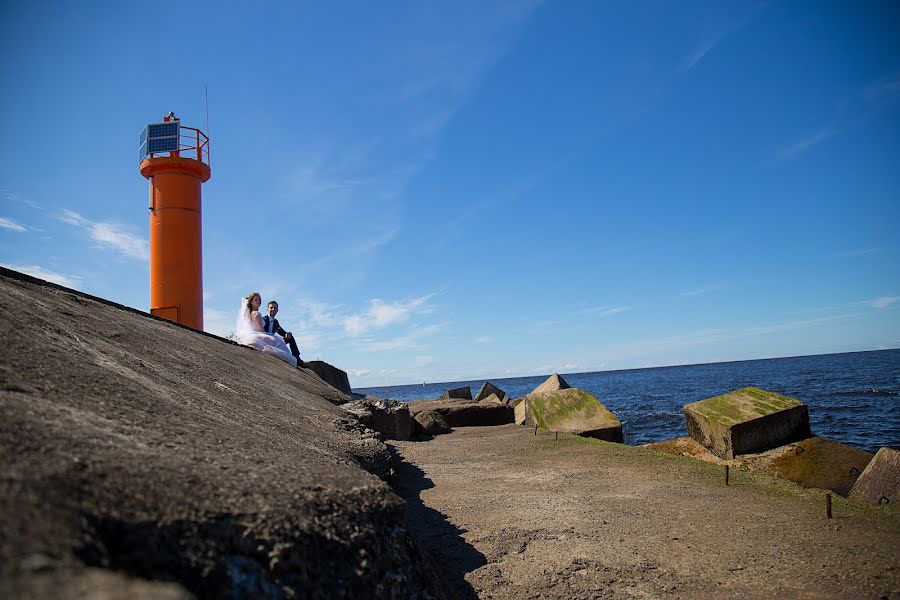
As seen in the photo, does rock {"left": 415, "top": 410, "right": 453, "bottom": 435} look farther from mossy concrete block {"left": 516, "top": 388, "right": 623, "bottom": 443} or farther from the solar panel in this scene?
the solar panel

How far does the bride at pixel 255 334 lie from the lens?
25.0 feet

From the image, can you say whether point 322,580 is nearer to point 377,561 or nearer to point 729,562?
point 377,561

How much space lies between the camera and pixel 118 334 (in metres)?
3.39

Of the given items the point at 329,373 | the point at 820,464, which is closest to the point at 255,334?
the point at 329,373

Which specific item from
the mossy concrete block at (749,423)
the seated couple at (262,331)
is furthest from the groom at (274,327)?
the mossy concrete block at (749,423)

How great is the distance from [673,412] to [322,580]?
21520mm

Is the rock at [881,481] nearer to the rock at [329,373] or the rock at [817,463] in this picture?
the rock at [817,463]

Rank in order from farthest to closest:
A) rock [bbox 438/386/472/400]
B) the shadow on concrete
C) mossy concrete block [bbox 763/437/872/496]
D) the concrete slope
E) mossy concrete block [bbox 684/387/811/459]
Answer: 1. rock [bbox 438/386/472/400]
2. mossy concrete block [bbox 684/387/811/459]
3. mossy concrete block [bbox 763/437/872/496]
4. the shadow on concrete
5. the concrete slope

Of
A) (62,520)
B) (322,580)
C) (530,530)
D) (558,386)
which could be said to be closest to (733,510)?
(530,530)

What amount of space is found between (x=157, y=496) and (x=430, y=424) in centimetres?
986

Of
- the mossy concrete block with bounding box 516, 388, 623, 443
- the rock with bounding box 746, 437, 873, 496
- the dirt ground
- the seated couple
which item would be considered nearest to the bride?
the seated couple

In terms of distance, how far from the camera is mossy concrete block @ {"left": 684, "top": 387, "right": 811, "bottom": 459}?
24.6 ft

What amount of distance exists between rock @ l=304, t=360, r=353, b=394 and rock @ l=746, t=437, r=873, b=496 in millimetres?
7408

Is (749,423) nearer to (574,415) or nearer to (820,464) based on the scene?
(820,464)
